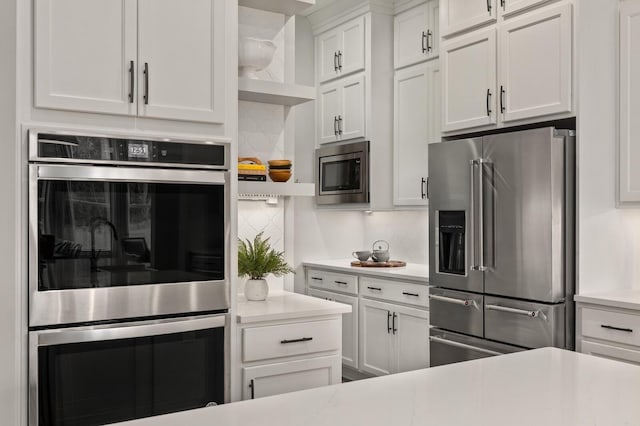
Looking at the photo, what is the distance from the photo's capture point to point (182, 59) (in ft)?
8.05

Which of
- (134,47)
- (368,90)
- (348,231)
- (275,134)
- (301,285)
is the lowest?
(301,285)

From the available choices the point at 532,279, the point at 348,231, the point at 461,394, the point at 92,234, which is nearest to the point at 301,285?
the point at 348,231

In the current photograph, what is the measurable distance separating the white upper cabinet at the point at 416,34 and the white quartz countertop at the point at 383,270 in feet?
5.21

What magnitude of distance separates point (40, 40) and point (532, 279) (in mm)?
2468

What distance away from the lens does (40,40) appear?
84.8 inches

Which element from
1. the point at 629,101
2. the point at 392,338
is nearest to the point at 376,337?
the point at 392,338

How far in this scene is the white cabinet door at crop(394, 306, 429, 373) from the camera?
3.98m

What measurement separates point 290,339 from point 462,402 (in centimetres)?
150

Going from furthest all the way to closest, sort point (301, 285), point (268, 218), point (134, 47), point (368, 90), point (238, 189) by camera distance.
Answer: point (301, 285) < point (368, 90) < point (268, 218) < point (238, 189) < point (134, 47)

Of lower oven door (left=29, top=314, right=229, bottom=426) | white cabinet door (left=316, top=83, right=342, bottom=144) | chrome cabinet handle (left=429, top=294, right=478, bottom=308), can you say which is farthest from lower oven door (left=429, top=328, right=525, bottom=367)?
white cabinet door (left=316, top=83, right=342, bottom=144)

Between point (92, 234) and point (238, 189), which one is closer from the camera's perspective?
point (92, 234)

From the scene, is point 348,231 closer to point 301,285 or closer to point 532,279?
point 301,285

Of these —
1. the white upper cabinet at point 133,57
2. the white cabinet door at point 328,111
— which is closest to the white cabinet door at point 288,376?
the white upper cabinet at point 133,57

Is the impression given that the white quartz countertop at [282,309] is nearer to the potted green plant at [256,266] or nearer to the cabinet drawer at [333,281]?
the potted green plant at [256,266]
